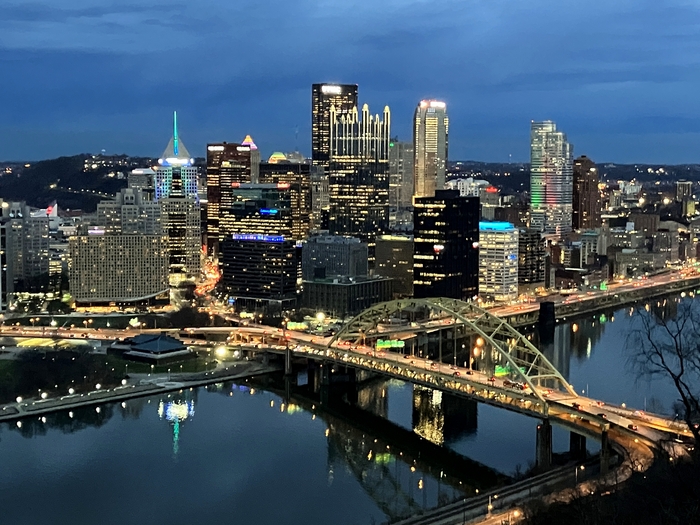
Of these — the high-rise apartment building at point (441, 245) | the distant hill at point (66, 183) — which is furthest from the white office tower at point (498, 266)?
the distant hill at point (66, 183)

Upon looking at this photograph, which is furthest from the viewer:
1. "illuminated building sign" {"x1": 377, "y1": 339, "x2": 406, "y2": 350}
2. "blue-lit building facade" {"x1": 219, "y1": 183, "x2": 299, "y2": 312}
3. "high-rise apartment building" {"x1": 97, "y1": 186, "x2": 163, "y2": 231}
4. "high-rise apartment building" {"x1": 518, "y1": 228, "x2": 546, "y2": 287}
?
"high-rise apartment building" {"x1": 518, "y1": 228, "x2": 546, "y2": 287}

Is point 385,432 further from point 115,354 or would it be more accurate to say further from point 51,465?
point 115,354

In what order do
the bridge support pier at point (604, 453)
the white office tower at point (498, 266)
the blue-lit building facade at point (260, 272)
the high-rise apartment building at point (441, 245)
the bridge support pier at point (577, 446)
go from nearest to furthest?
1. the bridge support pier at point (604, 453)
2. the bridge support pier at point (577, 446)
3. the blue-lit building facade at point (260, 272)
4. the high-rise apartment building at point (441, 245)
5. the white office tower at point (498, 266)

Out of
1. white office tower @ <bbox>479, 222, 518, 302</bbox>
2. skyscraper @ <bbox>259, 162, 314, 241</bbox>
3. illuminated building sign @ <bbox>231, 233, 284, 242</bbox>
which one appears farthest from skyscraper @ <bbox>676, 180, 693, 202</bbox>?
illuminated building sign @ <bbox>231, 233, 284, 242</bbox>

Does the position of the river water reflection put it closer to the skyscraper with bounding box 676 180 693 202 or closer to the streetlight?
the streetlight

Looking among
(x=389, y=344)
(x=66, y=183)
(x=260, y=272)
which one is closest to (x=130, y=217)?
(x=260, y=272)

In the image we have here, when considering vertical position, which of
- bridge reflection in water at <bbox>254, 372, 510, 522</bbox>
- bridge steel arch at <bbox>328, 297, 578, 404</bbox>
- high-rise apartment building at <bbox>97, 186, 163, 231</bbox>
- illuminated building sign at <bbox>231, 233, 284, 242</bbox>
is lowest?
bridge reflection in water at <bbox>254, 372, 510, 522</bbox>

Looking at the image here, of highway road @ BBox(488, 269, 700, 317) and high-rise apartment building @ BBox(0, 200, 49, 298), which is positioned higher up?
high-rise apartment building @ BBox(0, 200, 49, 298)

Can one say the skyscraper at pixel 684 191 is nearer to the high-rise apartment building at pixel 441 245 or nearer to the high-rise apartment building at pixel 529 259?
the high-rise apartment building at pixel 529 259
